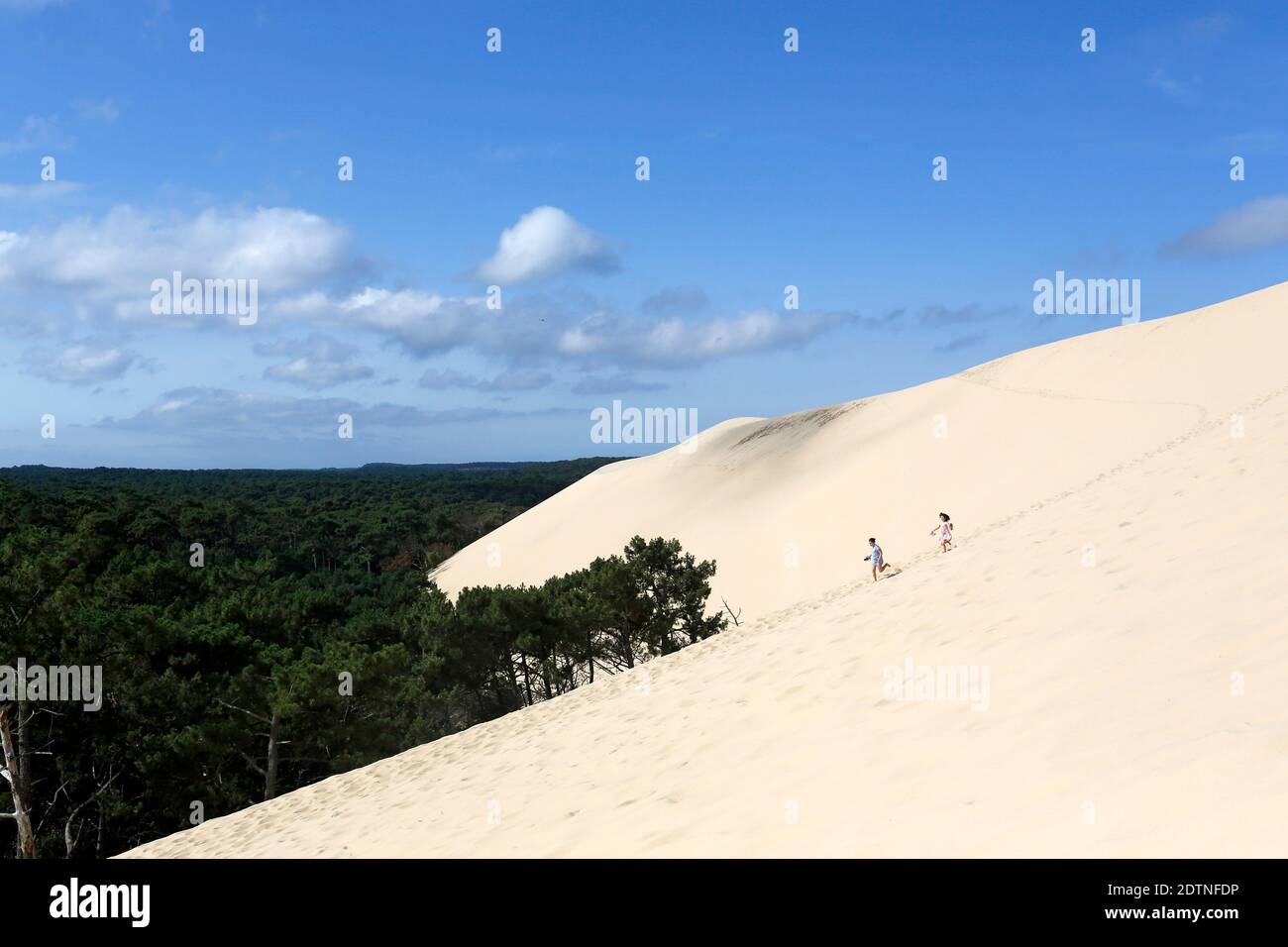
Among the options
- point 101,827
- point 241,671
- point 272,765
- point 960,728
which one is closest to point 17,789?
point 101,827

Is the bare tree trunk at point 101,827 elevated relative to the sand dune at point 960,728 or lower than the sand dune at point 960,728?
lower

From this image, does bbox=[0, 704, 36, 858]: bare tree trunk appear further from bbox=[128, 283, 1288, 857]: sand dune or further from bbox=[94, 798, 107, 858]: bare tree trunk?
bbox=[128, 283, 1288, 857]: sand dune

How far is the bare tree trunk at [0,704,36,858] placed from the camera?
1262 centimetres

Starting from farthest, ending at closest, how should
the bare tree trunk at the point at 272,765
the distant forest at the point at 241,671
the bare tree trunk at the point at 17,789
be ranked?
the distant forest at the point at 241,671 < the bare tree trunk at the point at 272,765 < the bare tree trunk at the point at 17,789

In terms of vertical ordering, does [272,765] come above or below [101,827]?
above

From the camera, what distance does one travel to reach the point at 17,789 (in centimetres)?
1304

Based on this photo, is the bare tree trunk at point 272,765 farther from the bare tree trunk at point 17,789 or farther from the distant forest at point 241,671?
the bare tree trunk at point 17,789

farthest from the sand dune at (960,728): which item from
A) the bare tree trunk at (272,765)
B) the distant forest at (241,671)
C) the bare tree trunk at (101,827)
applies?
the bare tree trunk at (101,827)

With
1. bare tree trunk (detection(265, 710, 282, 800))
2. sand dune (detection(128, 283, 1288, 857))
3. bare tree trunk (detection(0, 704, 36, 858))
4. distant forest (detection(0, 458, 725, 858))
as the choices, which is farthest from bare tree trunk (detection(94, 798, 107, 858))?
sand dune (detection(128, 283, 1288, 857))

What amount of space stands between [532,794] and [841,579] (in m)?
22.3

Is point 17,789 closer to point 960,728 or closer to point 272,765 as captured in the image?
point 272,765

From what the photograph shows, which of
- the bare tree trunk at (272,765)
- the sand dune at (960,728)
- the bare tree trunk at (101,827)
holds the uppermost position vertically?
the sand dune at (960,728)

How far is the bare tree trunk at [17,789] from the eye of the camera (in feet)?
41.4

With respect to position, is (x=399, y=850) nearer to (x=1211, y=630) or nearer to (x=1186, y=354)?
(x=1211, y=630)
